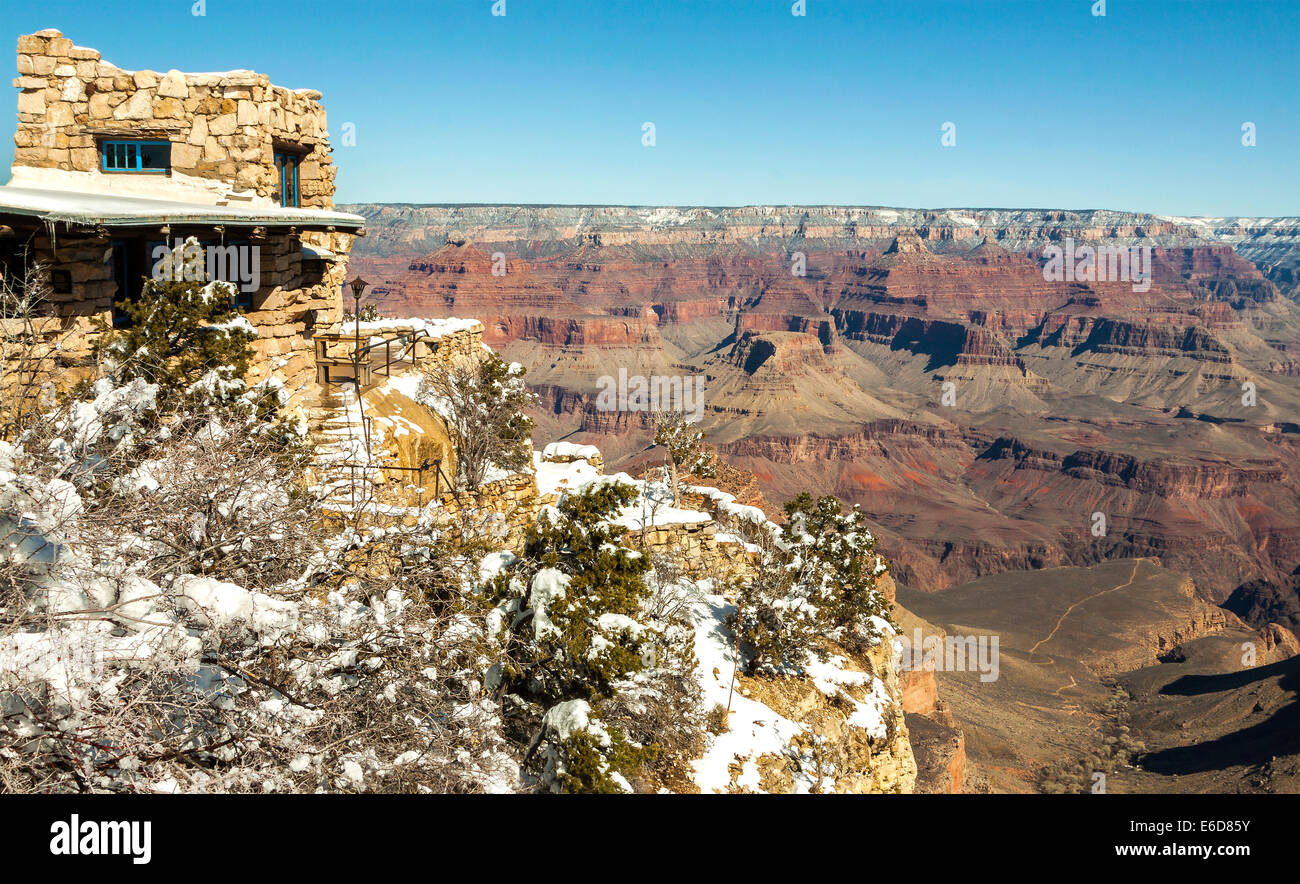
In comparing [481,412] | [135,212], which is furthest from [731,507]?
[135,212]

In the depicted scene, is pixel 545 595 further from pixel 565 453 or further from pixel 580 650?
pixel 565 453

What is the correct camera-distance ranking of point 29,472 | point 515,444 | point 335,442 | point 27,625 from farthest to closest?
point 515,444
point 335,442
point 29,472
point 27,625

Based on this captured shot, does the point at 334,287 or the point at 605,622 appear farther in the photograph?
the point at 334,287

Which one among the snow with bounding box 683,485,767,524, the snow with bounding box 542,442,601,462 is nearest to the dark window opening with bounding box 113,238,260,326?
the snow with bounding box 542,442,601,462

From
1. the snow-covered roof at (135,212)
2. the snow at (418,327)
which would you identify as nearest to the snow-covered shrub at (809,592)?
the snow at (418,327)

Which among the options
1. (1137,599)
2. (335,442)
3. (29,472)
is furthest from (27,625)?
(1137,599)
